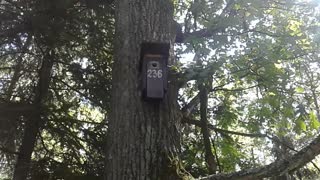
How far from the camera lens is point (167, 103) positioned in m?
2.96

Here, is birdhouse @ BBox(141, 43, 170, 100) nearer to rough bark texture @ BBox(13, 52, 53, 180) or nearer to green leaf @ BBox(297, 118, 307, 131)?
green leaf @ BBox(297, 118, 307, 131)

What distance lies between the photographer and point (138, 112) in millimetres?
2844

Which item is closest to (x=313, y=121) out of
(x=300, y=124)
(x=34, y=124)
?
(x=300, y=124)

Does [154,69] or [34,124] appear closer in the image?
[154,69]

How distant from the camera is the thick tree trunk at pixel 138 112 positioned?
268 centimetres

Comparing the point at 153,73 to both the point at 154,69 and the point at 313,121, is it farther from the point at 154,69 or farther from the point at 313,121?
the point at 313,121

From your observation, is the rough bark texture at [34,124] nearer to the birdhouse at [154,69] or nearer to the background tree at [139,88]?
the background tree at [139,88]

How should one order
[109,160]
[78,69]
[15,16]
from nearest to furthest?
[109,160] → [15,16] → [78,69]

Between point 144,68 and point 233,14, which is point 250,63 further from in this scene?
point 144,68

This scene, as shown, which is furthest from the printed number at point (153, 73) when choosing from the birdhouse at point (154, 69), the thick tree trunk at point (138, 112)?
the thick tree trunk at point (138, 112)

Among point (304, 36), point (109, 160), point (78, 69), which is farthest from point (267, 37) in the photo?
point (78, 69)

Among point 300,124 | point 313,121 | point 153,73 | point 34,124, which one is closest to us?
point 153,73

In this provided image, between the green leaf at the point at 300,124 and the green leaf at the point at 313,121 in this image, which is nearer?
the green leaf at the point at 300,124

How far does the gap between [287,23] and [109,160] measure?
8.53ft
